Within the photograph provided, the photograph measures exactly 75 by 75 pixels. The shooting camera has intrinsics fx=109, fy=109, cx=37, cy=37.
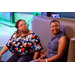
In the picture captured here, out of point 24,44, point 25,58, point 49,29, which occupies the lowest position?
point 25,58

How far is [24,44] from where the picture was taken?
5.18ft

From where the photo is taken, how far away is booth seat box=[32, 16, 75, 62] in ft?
4.30

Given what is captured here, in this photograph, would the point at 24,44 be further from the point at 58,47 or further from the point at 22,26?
the point at 58,47

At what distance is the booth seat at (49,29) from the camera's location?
1.31 meters

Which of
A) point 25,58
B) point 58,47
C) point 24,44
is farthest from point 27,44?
point 58,47

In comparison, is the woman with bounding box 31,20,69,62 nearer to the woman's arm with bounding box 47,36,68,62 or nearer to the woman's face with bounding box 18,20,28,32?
the woman's arm with bounding box 47,36,68,62

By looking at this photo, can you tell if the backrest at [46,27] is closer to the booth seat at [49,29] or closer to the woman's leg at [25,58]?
the booth seat at [49,29]

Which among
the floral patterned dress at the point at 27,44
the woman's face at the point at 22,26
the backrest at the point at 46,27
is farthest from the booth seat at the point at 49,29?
the woman's face at the point at 22,26

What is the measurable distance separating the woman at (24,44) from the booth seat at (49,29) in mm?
309

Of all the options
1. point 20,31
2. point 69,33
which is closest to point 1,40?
point 20,31

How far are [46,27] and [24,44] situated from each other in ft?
1.66

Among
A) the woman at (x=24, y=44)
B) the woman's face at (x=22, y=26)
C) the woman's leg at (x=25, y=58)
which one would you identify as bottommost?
the woman's leg at (x=25, y=58)

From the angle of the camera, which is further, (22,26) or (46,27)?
(46,27)
